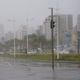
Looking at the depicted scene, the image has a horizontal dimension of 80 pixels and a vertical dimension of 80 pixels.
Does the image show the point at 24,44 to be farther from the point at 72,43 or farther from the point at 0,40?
the point at 72,43

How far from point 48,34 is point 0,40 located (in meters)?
9.14

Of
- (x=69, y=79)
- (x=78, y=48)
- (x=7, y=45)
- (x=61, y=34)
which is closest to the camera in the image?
(x=69, y=79)

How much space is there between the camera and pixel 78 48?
149 feet

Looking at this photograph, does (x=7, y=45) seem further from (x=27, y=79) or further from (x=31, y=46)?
(x=27, y=79)

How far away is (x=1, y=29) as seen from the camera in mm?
54906

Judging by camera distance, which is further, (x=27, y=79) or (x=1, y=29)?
(x=1, y=29)

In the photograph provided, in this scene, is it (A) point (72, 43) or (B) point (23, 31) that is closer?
(A) point (72, 43)

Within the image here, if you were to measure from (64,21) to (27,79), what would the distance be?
3979 centimetres

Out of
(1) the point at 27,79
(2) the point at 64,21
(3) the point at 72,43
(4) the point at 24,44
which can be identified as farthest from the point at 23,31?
(1) the point at 27,79

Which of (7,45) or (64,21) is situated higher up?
(64,21)

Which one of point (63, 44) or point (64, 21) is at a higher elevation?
point (64, 21)

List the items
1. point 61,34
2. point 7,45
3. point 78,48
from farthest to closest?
1. point 7,45
2. point 61,34
3. point 78,48

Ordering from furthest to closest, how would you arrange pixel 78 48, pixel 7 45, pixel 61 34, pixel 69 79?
pixel 7 45
pixel 61 34
pixel 78 48
pixel 69 79

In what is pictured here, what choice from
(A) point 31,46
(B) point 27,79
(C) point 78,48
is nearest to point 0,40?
(A) point 31,46
